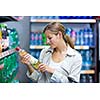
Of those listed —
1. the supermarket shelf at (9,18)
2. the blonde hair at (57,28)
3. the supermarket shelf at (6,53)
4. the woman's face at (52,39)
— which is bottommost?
the supermarket shelf at (6,53)

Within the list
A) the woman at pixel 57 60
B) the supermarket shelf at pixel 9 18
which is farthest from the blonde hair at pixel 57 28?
the supermarket shelf at pixel 9 18

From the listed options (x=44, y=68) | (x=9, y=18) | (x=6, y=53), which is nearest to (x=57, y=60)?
(x=44, y=68)

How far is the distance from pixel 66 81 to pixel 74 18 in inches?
20.7

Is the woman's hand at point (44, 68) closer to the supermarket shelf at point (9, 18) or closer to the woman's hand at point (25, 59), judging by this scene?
the woman's hand at point (25, 59)

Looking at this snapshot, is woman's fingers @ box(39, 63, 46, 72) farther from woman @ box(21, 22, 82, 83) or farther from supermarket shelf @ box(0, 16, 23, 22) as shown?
supermarket shelf @ box(0, 16, 23, 22)

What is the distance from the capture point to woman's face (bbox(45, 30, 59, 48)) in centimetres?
212

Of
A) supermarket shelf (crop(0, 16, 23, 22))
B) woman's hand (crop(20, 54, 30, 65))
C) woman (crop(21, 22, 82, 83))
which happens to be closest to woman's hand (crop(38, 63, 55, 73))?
woman (crop(21, 22, 82, 83))

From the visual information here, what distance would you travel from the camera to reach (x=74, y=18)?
211 cm

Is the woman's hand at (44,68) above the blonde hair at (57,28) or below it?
below

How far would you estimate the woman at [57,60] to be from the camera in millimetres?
2100
